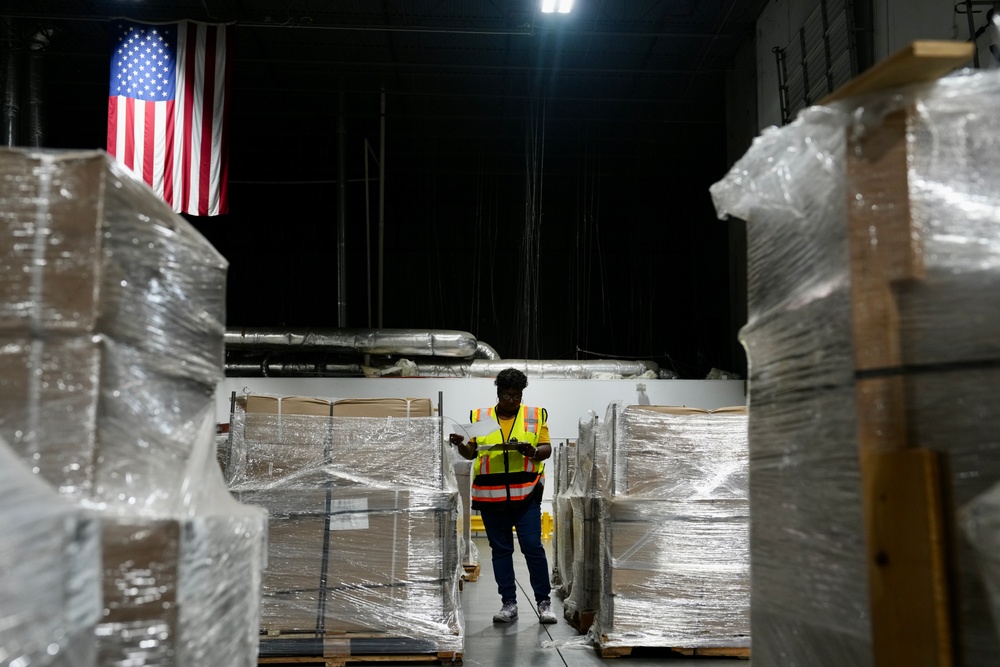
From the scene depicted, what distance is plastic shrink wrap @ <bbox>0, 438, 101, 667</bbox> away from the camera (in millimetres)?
1414

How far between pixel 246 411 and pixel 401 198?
14.5 m

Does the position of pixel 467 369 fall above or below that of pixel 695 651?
above

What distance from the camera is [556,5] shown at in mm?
10445

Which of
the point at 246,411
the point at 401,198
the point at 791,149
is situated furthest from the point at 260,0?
the point at 791,149

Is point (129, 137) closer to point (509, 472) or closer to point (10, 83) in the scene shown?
point (10, 83)

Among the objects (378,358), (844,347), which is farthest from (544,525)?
(844,347)

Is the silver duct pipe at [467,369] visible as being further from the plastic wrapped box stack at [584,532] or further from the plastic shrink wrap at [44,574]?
the plastic shrink wrap at [44,574]

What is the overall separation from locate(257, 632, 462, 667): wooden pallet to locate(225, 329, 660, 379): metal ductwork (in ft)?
30.4

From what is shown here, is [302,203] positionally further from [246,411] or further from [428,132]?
[246,411]

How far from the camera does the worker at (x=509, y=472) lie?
5.79 metres

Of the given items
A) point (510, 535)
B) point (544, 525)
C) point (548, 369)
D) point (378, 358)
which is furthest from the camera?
point (378, 358)

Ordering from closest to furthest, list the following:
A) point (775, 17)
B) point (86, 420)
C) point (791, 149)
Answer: point (86, 420), point (791, 149), point (775, 17)

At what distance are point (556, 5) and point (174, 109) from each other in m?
4.65

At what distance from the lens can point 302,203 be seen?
1866cm
